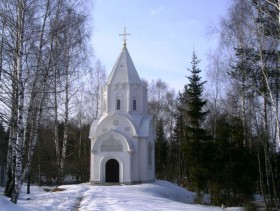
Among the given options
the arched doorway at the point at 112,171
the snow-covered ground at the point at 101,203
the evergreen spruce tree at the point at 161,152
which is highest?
the evergreen spruce tree at the point at 161,152

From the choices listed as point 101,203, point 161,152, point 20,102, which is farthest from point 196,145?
point 161,152

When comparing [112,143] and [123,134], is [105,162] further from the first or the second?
[123,134]

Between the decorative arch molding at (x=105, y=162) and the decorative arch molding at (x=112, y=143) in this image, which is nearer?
the decorative arch molding at (x=105, y=162)

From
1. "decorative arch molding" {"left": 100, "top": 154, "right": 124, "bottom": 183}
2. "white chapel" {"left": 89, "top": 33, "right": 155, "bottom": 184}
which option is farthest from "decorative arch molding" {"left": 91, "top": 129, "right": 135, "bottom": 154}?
"decorative arch molding" {"left": 100, "top": 154, "right": 124, "bottom": 183}

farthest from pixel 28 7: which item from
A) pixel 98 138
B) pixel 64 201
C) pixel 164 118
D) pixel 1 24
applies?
pixel 164 118

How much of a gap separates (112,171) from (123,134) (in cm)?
273

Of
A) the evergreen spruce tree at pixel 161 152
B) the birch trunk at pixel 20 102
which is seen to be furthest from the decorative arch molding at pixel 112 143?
the evergreen spruce tree at pixel 161 152

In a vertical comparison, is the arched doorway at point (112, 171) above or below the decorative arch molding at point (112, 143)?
below

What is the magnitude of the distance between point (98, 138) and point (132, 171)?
336cm

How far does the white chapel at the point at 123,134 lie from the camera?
83.6ft

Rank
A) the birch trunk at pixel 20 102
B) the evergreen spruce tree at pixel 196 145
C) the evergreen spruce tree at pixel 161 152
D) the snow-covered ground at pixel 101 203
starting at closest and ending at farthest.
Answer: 1. the birch trunk at pixel 20 102
2. the snow-covered ground at pixel 101 203
3. the evergreen spruce tree at pixel 196 145
4. the evergreen spruce tree at pixel 161 152

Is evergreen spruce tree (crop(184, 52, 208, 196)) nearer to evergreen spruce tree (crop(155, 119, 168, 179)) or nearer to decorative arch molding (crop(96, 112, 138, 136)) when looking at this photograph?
decorative arch molding (crop(96, 112, 138, 136))

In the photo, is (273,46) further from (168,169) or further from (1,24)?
(168,169)

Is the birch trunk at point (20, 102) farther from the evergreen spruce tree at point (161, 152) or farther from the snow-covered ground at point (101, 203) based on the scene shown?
the evergreen spruce tree at point (161, 152)
